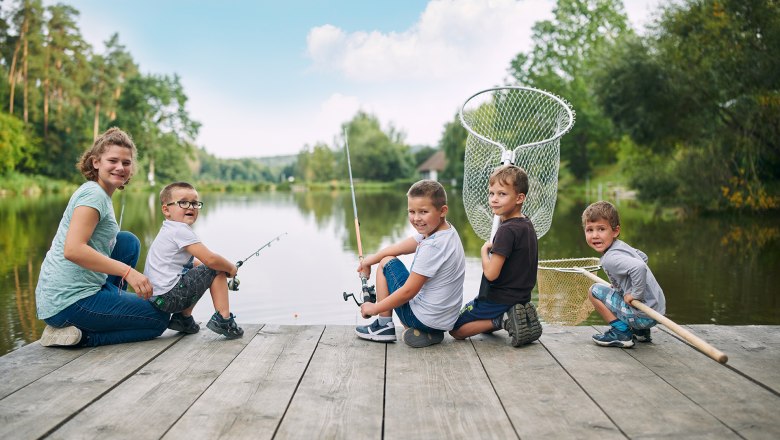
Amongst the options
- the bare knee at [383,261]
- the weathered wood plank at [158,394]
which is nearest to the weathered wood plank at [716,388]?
the bare knee at [383,261]

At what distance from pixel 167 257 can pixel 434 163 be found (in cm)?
7237

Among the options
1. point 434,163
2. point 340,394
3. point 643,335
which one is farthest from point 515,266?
point 434,163

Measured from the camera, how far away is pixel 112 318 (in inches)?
132

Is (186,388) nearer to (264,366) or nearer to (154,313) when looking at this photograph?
(264,366)

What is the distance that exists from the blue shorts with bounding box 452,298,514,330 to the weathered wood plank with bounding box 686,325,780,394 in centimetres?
106

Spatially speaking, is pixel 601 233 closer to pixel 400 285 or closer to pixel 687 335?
pixel 687 335

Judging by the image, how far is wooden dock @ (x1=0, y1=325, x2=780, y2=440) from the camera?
90.4 inches

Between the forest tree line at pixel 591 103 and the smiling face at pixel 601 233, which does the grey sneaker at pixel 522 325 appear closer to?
the smiling face at pixel 601 233

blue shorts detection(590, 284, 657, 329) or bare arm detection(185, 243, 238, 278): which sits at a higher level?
bare arm detection(185, 243, 238, 278)

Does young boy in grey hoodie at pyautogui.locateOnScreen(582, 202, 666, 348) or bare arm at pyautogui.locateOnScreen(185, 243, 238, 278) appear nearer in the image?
young boy in grey hoodie at pyautogui.locateOnScreen(582, 202, 666, 348)

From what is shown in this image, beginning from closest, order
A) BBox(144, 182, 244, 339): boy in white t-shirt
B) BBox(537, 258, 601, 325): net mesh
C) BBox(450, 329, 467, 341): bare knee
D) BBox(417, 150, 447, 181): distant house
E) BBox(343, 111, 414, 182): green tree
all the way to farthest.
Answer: BBox(144, 182, 244, 339): boy in white t-shirt → BBox(450, 329, 467, 341): bare knee → BBox(537, 258, 601, 325): net mesh → BBox(343, 111, 414, 182): green tree → BBox(417, 150, 447, 181): distant house

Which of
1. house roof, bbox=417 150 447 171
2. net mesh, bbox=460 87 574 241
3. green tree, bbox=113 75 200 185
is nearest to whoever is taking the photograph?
net mesh, bbox=460 87 574 241

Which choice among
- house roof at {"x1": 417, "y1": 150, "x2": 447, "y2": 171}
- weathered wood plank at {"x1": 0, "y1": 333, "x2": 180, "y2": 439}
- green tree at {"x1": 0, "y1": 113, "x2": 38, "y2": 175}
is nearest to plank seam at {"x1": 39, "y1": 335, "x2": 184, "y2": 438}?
weathered wood plank at {"x1": 0, "y1": 333, "x2": 180, "y2": 439}

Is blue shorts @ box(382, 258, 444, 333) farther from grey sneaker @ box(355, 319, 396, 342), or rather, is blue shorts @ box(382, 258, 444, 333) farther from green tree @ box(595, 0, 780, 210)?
green tree @ box(595, 0, 780, 210)
